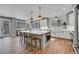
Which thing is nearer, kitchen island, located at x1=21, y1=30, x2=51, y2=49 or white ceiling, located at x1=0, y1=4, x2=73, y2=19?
white ceiling, located at x1=0, y1=4, x2=73, y2=19

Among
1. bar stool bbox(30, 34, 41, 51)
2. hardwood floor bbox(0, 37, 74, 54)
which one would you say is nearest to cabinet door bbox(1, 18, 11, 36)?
hardwood floor bbox(0, 37, 74, 54)

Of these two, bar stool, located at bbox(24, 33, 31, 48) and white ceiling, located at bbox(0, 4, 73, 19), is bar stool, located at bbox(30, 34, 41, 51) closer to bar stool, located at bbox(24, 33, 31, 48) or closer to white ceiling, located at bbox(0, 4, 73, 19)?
bar stool, located at bbox(24, 33, 31, 48)

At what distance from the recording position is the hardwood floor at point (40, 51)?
3592 mm

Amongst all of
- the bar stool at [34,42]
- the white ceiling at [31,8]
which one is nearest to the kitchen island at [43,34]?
the bar stool at [34,42]

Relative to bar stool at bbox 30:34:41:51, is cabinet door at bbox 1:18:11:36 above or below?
above

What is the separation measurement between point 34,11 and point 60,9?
Answer: 689 mm

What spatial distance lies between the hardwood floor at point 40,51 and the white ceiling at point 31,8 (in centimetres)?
67

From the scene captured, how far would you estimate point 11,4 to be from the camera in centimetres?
357

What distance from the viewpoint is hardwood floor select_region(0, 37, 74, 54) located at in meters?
3.59

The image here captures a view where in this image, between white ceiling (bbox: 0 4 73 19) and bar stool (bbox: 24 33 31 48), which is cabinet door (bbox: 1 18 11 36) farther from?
bar stool (bbox: 24 33 31 48)

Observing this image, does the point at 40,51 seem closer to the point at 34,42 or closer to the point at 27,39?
the point at 34,42

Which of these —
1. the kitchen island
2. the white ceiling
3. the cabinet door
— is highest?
the white ceiling

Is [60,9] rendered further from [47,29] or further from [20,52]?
[20,52]

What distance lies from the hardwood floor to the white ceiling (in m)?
0.67
